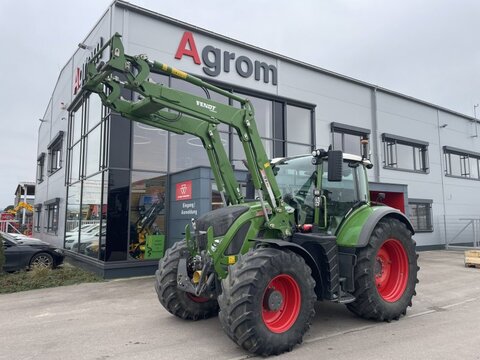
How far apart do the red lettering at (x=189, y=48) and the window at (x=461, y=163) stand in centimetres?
1416

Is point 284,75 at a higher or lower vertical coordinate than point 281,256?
higher

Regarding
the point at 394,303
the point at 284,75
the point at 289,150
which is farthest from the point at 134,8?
the point at 394,303

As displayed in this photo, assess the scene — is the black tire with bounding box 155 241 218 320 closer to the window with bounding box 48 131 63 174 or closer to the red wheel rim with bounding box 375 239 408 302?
the red wheel rim with bounding box 375 239 408 302

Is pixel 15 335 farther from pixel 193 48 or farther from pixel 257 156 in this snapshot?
pixel 193 48

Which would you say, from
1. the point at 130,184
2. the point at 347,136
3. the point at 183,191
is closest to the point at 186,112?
the point at 183,191

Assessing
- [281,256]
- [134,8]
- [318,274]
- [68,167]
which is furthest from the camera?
[68,167]

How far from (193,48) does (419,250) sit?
1291 centimetres

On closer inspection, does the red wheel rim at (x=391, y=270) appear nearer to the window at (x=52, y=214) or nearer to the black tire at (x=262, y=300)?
the black tire at (x=262, y=300)

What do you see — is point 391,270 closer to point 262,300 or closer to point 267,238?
point 267,238

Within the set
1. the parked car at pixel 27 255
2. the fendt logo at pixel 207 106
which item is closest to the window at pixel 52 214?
the parked car at pixel 27 255

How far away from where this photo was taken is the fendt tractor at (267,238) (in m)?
4.46

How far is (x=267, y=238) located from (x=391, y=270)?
237cm

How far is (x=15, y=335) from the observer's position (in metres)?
5.50

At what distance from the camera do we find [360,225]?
224 inches
